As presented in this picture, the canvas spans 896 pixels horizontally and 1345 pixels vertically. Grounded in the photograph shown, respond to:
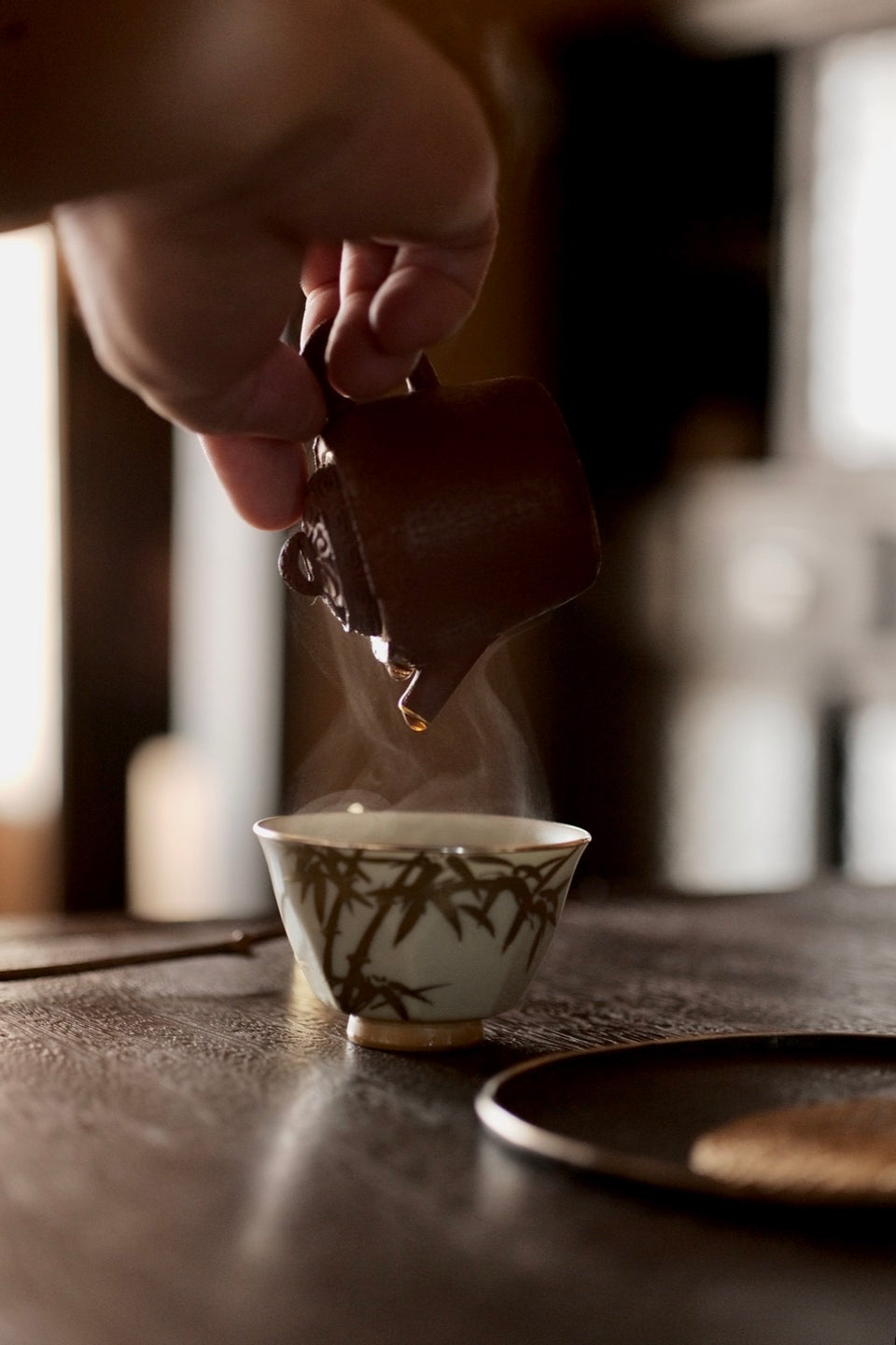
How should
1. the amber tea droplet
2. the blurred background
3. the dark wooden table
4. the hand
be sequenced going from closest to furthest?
the dark wooden table < the hand < the amber tea droplet < the blurred background

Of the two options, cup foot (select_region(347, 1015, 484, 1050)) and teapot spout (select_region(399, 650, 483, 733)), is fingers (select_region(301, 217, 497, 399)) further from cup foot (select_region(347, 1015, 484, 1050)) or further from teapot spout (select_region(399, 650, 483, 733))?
cup foot (select_region(347, 1015, 484, 1050))

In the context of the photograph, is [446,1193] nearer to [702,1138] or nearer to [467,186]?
[702,1138]

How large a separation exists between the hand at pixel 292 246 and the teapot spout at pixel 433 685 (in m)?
0.16

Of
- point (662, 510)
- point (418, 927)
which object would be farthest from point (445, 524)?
point (662, 510)

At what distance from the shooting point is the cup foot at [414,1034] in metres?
0.79

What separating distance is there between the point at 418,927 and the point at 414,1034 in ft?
0.20

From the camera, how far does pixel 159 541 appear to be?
9.70ft

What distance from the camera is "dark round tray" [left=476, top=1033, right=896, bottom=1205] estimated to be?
544mm

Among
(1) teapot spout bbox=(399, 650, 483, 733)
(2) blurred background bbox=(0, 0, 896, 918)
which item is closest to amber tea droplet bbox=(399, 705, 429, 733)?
(1) teapot spout bbox=(399, 650, 483, 733)

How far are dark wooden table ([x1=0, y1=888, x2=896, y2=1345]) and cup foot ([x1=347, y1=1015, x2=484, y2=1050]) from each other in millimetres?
15

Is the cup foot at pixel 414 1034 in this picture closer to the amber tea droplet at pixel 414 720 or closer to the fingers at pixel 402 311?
the amber tea droplet at pixel 414 720

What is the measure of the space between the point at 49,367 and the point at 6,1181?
8.47 feet

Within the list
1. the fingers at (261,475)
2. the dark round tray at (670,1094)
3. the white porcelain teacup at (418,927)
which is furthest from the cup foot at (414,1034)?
the fingers at (261,475)

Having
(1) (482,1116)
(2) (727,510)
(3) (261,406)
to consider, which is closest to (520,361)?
(2) (727,510)
